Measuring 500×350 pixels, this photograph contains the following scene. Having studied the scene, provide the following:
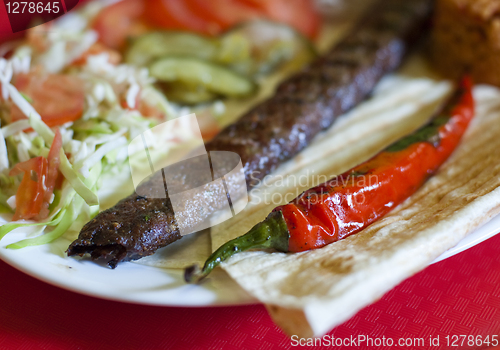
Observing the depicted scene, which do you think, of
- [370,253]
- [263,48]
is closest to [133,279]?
[370,253]

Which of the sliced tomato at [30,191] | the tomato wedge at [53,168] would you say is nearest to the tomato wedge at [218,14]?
the tomato wedge at [53,168]

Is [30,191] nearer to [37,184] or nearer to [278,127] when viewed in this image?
[37,184]

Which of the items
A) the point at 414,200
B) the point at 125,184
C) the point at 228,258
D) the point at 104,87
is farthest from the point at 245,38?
the point at 228,258

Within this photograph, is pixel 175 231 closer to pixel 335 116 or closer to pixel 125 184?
pixel 125 184

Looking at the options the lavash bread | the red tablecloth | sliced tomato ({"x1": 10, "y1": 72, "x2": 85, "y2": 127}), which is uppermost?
the lavash bread

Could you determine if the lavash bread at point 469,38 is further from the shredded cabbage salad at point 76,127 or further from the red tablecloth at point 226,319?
the shredded cabbage salad at point 76,127

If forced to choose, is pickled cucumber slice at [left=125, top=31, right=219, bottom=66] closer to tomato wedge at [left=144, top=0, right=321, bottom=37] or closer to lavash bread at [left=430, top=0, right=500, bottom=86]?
tomato wedge at [left=144, top=0, right=321, bottom=37]

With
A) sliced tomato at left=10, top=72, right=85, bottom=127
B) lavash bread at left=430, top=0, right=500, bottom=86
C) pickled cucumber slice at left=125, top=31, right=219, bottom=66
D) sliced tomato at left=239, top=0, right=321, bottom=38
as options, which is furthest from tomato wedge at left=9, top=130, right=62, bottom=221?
lavash bread at left=430, top=0, right=500, bottom=86
